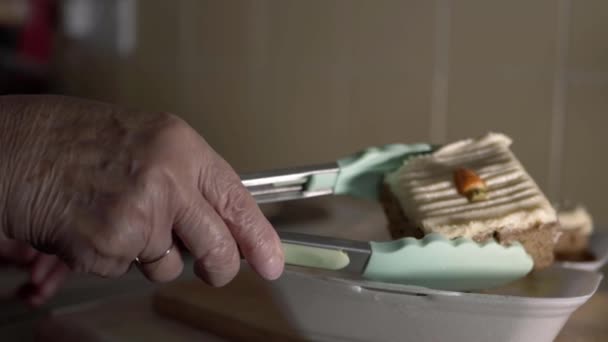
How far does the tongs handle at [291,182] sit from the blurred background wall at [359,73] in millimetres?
437

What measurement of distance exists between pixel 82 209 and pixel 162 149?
6 cm

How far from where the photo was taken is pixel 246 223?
457 millimetres

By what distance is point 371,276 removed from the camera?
49cm

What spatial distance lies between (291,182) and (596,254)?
0.31 m

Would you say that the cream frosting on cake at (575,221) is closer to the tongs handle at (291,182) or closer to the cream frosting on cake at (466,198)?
→ the cream frosting on cake at (466,198)

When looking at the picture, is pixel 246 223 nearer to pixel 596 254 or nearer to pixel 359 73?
pixel 596 254

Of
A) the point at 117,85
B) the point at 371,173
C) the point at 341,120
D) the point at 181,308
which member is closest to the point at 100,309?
the point at 181,308

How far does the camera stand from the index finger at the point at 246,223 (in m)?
0.45

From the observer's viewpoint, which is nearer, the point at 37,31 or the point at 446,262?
the point at 446,262

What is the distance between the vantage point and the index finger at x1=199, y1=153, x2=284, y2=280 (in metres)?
0.45

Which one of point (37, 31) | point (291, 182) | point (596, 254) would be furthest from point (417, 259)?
point (37, 31)

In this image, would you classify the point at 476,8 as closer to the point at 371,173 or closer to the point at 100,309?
the point at 371,173

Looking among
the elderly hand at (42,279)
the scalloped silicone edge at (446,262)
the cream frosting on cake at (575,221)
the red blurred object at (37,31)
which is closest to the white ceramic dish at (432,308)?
the scalloped silicone edge at (446,262)

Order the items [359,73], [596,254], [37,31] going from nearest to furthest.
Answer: [596,254] → [359,73] → [37,31]
